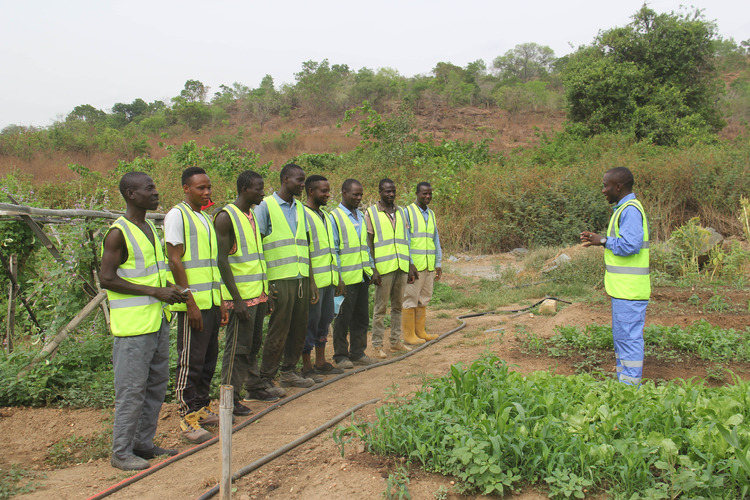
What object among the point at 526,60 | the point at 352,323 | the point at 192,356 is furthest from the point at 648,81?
the point at 526,60

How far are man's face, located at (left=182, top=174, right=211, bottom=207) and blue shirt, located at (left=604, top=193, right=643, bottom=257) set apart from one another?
339 cm

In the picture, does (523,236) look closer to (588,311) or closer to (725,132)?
(588,311)

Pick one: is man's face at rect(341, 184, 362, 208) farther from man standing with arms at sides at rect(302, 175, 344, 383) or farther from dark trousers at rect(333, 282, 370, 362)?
dark trousers at rect(333, 282, 370, 362)

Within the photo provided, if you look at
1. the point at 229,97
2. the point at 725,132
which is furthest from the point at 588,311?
the point at 229,97

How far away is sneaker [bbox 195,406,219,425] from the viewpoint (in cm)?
459

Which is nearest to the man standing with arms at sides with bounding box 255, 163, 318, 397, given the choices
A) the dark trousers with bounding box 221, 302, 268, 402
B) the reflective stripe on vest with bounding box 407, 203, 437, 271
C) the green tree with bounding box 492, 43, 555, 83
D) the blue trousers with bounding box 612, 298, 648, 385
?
the dark trousers with bounding box 221, 302, 268, 402

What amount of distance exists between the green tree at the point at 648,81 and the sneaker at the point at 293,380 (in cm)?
1919

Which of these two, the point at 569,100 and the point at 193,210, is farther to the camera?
the point at 569,100

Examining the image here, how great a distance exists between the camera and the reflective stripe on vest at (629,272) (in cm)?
470

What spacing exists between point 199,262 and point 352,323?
2406 millimetres

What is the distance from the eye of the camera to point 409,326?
23.7ft

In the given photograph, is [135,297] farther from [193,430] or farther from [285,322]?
[285,322]

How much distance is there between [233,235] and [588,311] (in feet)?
16.7

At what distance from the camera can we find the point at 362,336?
6406mm
